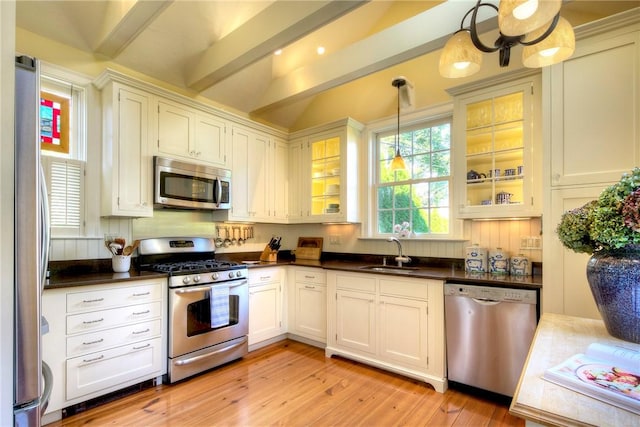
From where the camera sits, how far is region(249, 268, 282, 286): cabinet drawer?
3.34m

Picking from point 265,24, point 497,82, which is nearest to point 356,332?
point 497,82

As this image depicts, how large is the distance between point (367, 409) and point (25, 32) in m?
3.86

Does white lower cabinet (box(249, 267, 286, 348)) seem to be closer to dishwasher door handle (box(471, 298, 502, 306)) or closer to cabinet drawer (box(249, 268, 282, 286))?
cabinet drawer (box(249, 268, 282, 286))

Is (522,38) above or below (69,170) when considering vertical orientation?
above

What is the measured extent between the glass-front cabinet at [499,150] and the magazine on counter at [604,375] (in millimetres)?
1812

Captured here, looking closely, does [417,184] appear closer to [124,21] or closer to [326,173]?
[326,173]

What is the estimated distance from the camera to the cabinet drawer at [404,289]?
2658 millimetres

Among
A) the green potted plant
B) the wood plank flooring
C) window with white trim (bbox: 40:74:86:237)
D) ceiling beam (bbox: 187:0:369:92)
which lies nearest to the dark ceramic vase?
the green potted plant

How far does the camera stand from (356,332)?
10.0 ft

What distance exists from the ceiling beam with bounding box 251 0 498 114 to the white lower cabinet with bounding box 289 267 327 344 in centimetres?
200

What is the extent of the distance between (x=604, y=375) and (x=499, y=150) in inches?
88.7

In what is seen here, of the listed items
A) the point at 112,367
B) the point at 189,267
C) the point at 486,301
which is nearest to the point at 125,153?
the point at 189,267

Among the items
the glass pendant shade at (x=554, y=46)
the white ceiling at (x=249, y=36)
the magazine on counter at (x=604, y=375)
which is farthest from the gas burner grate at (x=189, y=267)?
the glass pendant shade at (x=554, y=46)

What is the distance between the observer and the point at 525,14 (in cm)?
121
